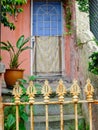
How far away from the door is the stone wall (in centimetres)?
223

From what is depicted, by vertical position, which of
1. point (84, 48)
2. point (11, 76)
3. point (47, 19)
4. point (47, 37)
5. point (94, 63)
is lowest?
point (11, 76)

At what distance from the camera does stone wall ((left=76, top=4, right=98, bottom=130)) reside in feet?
14.4

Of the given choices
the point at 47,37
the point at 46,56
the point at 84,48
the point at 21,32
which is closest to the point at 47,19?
the point at 47,37

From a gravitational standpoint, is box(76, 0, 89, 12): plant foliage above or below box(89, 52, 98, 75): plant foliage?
above

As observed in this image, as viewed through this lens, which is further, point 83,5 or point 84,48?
point 83,5

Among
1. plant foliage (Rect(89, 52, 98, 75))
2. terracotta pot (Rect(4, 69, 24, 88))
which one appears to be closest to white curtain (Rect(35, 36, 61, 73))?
terracotta pot (Rect(4, 69, 24, 88))

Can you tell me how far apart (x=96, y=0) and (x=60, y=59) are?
3361 mm

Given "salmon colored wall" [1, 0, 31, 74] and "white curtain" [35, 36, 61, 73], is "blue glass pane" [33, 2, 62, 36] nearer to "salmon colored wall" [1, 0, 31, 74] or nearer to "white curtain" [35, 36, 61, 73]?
"salmon colored wall" [1, 0, 31, 74]

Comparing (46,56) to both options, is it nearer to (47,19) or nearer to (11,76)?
(47,19)

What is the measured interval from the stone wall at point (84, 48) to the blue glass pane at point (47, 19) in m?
2.40

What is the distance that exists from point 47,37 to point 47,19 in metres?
0.60

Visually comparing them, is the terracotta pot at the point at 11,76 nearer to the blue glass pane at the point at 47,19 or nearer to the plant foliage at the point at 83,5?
the plant foliage at the point at 83,5

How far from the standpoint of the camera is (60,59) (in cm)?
879

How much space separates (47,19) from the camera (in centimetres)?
909
